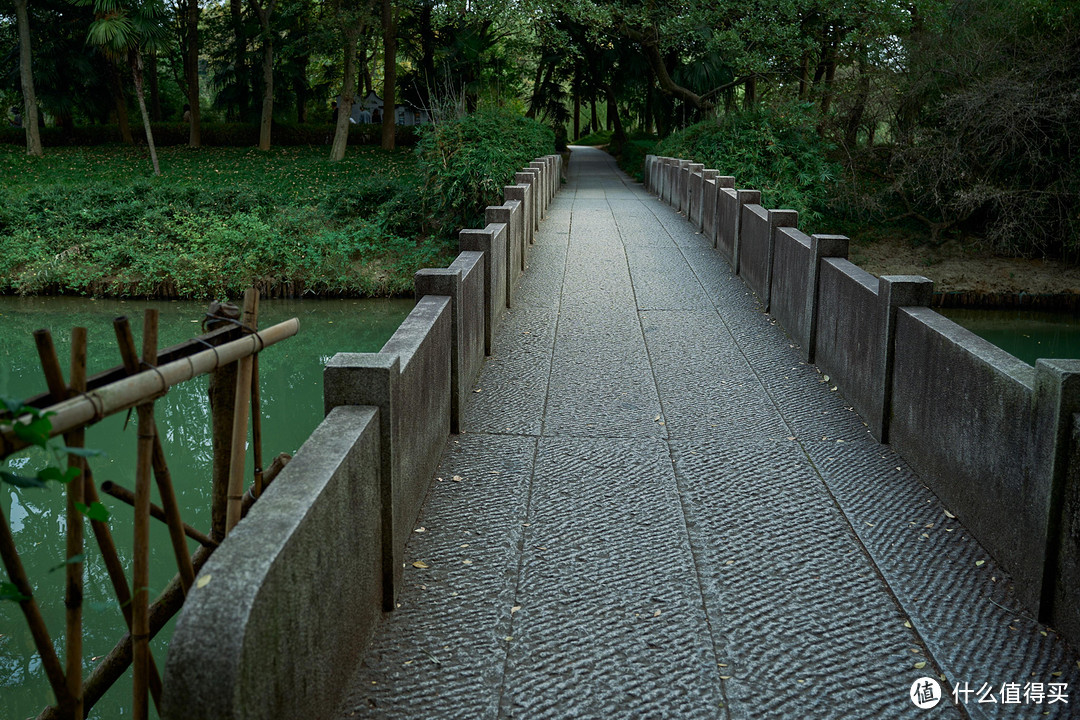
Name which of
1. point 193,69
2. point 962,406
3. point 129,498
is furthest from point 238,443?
point 193,69

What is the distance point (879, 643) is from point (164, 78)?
53.7m

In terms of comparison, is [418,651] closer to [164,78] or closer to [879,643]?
[879,643]

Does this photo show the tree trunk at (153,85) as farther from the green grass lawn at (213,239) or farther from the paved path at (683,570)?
the paved path at (683,570)

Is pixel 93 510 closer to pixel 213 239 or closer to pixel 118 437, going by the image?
pixel 118 437

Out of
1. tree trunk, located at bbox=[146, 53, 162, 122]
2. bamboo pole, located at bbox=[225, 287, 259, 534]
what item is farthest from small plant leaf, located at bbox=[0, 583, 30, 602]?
tree trunk, located at bbox=[146, 53, 162, 122]

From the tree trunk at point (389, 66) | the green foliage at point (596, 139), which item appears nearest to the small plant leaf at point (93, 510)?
the tree trunk at point (389, 66)

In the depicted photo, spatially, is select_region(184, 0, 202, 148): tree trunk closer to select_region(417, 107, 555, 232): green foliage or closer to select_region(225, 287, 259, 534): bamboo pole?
select_region(417, 107, 555, 232): green foliage

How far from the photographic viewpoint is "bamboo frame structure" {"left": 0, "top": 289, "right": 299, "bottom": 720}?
2.75 metres

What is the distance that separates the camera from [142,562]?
3.06 metres

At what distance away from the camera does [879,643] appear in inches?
159

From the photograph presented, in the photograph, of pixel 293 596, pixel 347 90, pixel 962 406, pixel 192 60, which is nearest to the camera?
pixel 293 596

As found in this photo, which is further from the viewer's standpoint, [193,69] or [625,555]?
[193,69]

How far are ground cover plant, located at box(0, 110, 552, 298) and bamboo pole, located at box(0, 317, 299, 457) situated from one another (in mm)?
15984

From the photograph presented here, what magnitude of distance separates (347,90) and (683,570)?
30742 mm
